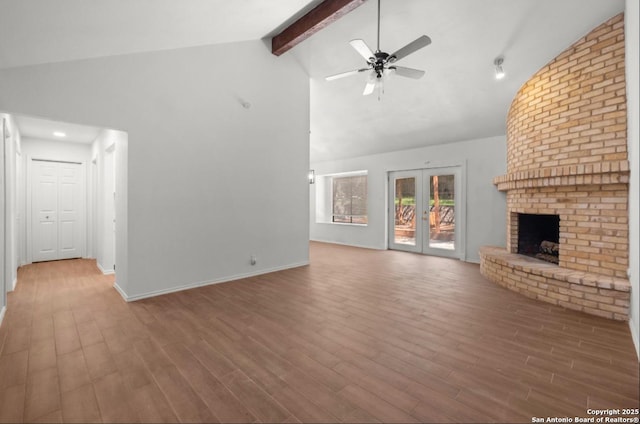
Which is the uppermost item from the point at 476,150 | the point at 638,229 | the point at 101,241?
the point at 476,150

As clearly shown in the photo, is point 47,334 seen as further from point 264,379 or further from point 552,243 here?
point 552,243

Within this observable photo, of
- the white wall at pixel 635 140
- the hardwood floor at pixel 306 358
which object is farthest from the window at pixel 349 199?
the white wall at pixel 635 140

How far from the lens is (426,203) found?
21.7 feet

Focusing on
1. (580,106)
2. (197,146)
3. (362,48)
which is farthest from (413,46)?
(197,146)

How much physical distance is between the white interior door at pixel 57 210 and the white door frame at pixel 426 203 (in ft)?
22.6

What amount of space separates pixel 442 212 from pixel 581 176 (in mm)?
3168

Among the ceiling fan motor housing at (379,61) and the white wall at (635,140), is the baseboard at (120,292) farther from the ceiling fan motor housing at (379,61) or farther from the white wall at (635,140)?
the white wall at (635,140)

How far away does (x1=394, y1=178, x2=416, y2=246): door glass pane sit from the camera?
22.6 ft

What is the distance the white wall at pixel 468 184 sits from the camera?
549cm

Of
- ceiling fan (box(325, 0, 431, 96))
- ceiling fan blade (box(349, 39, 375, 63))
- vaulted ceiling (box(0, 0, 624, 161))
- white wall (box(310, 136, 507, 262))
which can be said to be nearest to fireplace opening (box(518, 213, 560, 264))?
white wall (box(310, 136, 507, 262))

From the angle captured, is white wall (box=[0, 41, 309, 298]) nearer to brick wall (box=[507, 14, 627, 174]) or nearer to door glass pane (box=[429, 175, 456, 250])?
door glass pane (box=[429, 175, 456, 250])

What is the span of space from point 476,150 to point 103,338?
644 centimetres

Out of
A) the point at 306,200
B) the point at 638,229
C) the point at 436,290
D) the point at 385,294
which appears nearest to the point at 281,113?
the point at 306,200

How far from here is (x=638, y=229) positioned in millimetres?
2295
